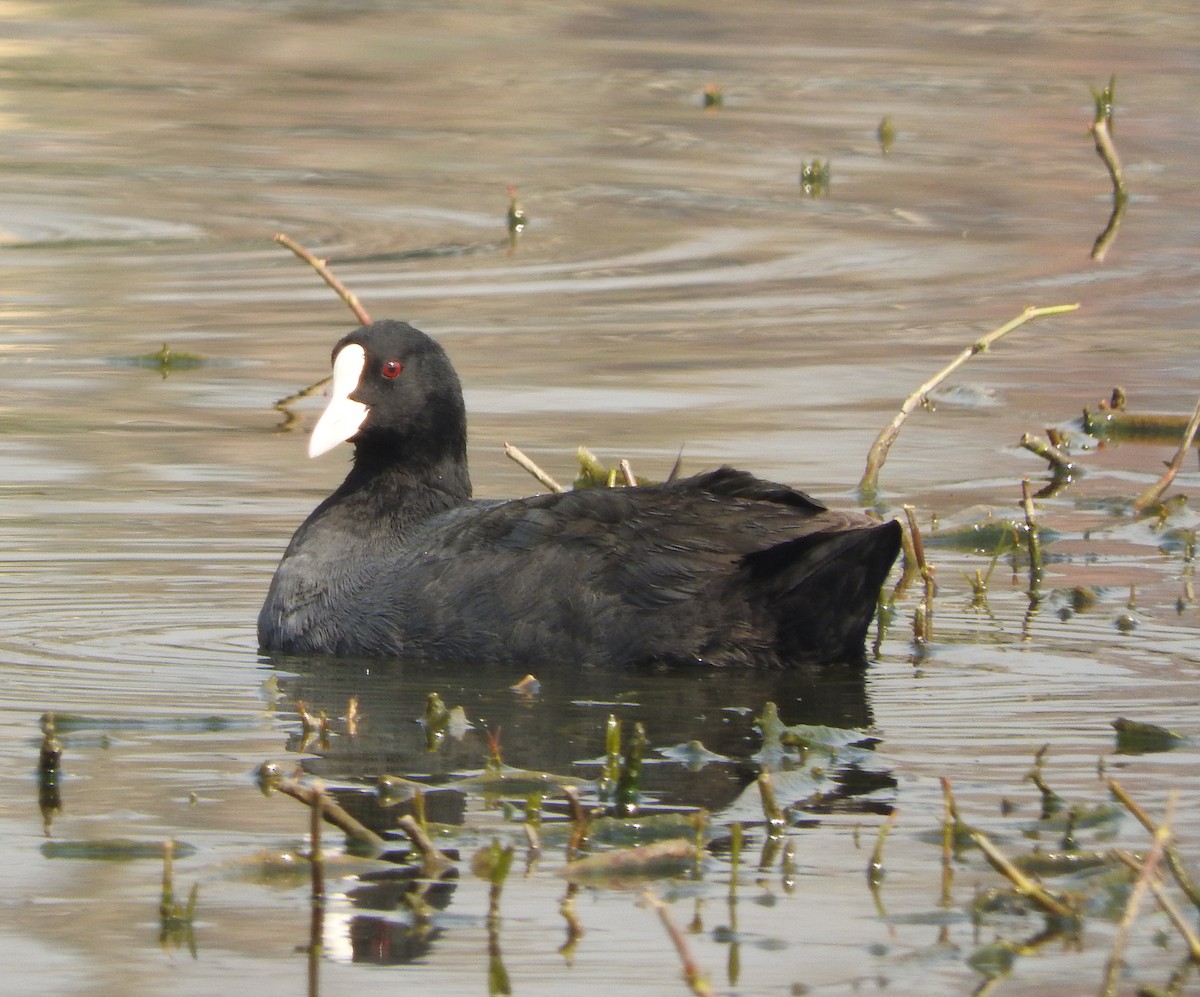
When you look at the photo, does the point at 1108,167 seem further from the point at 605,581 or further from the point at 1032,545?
the point at 605,581

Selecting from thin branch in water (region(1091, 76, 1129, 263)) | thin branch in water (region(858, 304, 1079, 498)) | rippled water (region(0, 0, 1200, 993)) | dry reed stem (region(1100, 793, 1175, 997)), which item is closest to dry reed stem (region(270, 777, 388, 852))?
rippled water (region(0, 0, 1200, 993))

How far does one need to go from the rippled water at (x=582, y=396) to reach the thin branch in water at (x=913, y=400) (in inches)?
12.3

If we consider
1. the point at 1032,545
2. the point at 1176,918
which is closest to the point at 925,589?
the point at 1032,545

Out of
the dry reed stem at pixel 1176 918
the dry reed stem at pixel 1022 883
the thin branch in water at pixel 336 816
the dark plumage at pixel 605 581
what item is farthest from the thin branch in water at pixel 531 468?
the dry reed stem at pixel 1176 918

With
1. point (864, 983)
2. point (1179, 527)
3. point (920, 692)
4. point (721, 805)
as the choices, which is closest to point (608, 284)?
point (1179, 527)

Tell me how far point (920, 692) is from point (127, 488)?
10.5 ft

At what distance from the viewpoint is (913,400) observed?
26.2ft

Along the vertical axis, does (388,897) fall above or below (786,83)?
below

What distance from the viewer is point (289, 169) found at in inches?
651

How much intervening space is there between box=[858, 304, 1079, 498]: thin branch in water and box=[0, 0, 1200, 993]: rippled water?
12.3 inches

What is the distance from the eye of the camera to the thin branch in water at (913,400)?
788 centimetres

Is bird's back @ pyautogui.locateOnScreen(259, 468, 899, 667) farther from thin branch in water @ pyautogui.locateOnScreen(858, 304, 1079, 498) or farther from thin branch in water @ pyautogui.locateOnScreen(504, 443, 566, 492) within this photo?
thin branch in water @ pyautogui.locateOnScreen(858, 304, 1079, 498)

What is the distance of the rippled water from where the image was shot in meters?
4.55

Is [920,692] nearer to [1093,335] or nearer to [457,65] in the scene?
[1093,335]
